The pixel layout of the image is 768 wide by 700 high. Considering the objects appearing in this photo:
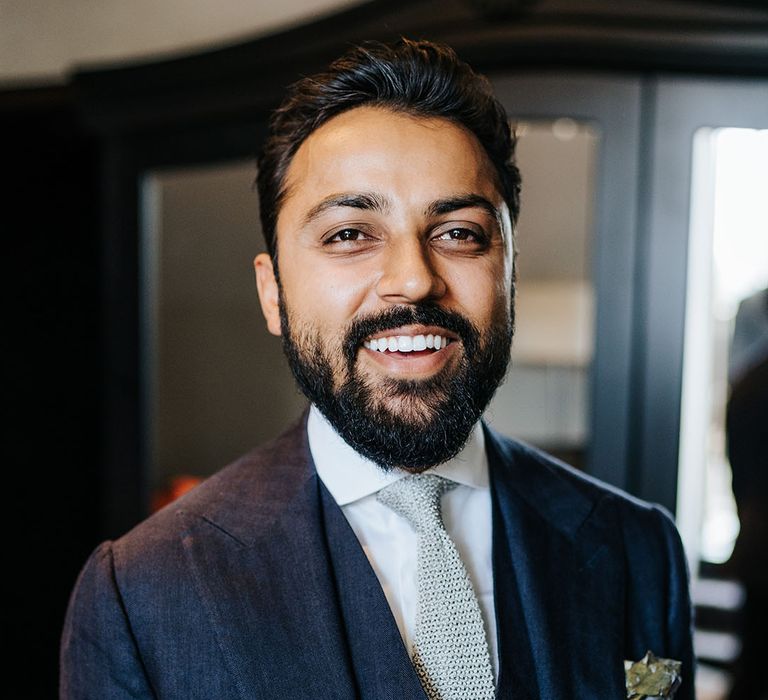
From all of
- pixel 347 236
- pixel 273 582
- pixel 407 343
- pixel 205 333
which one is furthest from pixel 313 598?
pixel 205 333

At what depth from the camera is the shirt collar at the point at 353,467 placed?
3.35 ft

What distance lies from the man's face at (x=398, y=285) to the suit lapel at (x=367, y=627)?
4.5 inches

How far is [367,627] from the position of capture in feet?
3.08

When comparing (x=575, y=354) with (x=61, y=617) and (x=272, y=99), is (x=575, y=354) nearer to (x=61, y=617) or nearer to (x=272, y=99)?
(x=272, y=99)

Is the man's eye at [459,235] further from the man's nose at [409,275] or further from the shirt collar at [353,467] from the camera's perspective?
the shirt collar at [353,467]

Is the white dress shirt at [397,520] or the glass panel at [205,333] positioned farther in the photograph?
the glass panel at [205,333]

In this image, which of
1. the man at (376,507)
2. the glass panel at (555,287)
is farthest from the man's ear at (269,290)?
the glass panel at (555,287)

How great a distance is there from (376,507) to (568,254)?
2.86 ft

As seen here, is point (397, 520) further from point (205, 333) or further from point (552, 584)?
point (205, 333)

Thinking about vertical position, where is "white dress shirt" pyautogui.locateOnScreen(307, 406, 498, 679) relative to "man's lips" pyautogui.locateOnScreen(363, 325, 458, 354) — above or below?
below

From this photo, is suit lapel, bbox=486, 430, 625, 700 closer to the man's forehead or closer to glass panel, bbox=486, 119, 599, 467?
the man's forehead

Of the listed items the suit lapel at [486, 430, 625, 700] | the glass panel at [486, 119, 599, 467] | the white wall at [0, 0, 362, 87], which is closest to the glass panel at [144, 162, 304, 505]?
the glass panel at [486, 119, 599, 467]

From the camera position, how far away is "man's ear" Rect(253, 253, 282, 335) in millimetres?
1110

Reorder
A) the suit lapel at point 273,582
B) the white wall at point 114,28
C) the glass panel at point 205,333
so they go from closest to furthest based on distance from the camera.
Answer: the suit lapel at point 273,582
the glass panel at point 205,333
the white wall at point 114,28
